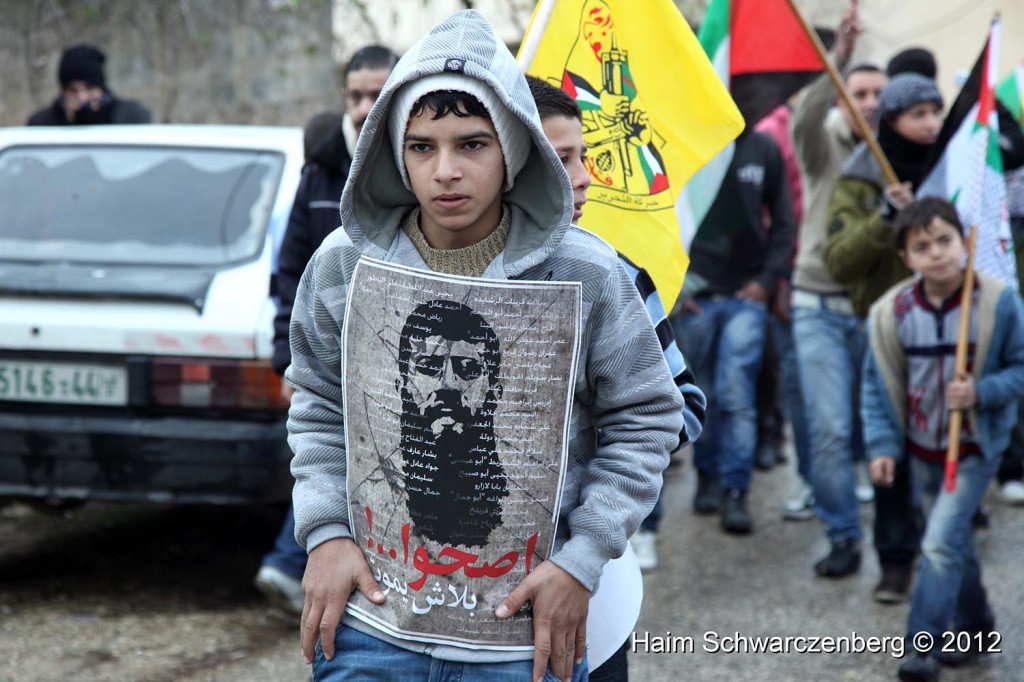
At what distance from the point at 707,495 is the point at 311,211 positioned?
3159 millimetres

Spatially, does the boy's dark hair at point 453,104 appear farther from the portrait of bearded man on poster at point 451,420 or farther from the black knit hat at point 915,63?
the black knit hat at point 915,63

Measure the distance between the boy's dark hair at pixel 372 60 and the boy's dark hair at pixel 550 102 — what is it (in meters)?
2.13

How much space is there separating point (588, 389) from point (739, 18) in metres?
2.61

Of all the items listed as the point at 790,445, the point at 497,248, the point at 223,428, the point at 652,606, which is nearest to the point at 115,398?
the point at 223,428

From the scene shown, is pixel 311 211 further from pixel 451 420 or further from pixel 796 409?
pixel 796 409

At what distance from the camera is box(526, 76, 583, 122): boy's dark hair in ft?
9.01

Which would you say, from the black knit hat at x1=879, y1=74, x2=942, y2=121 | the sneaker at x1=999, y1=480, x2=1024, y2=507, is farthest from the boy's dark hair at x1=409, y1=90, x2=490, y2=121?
the sneaker at x1=999, y1=480, x2=1024, y2=507

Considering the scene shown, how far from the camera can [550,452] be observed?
2.17 metres

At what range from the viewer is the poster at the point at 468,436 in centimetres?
215

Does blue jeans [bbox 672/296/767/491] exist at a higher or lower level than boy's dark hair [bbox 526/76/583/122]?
lower

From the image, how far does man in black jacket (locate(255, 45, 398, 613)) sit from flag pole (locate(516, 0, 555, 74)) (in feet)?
4.87

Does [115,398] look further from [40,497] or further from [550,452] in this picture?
[550,452]

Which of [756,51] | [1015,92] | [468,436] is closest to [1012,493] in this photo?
[1015,92]

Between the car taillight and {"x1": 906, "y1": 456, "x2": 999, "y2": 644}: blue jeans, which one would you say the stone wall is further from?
{"x1": 906, "y1": 456, "x2": 999, "y2": 644}: blue jeans
